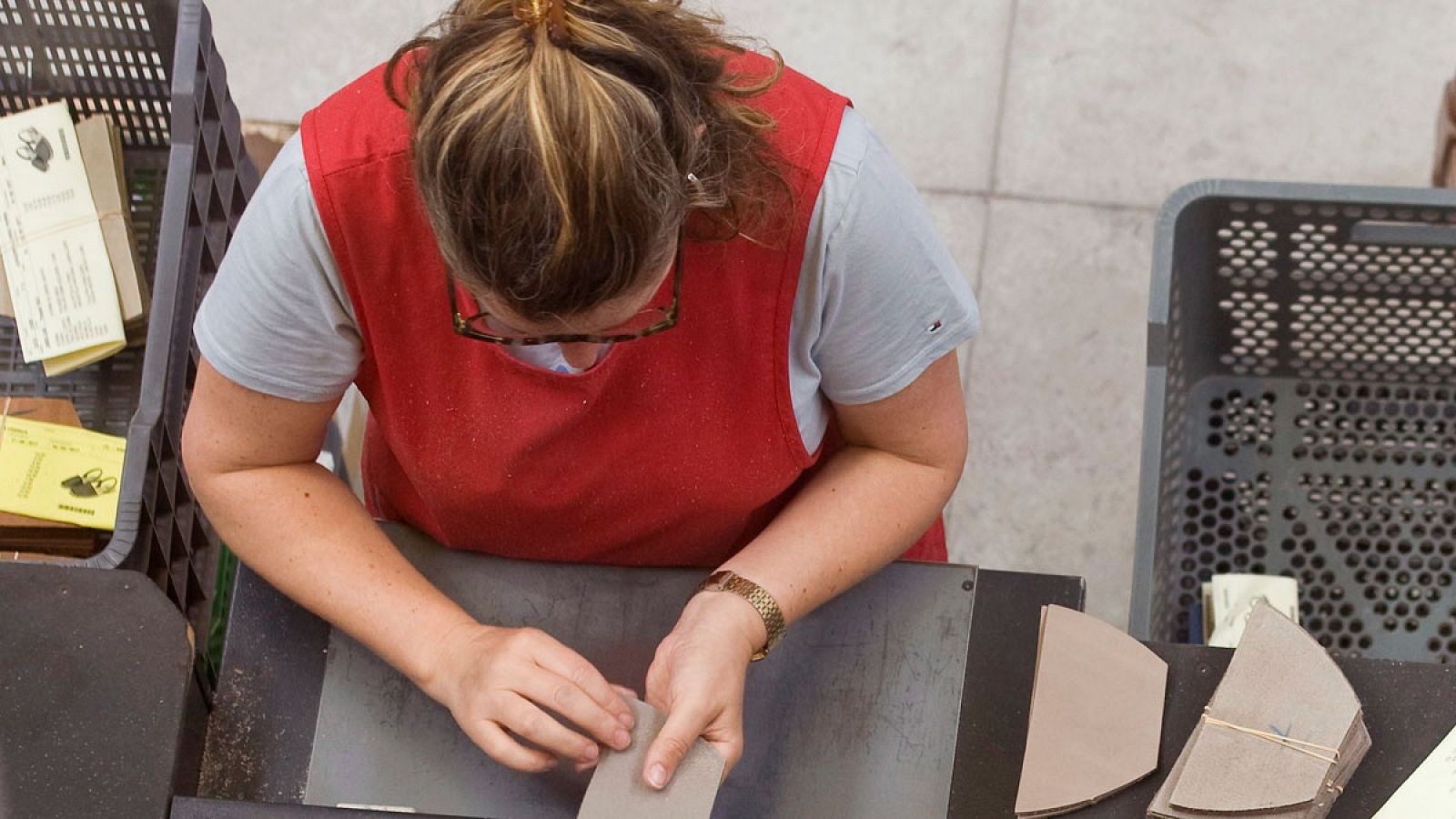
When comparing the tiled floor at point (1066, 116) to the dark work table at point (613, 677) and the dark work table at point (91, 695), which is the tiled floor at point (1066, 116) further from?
the dark work table at point (91, 695)

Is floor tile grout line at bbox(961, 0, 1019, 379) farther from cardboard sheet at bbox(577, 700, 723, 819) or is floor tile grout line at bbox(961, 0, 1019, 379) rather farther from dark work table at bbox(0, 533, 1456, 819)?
cardboard sheet at bbox(577, 700, 723, 819)

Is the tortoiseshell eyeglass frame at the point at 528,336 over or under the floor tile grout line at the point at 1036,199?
under

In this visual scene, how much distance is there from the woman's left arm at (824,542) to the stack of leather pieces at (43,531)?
2.61ft

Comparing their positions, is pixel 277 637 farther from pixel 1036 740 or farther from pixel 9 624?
pixel 1036 740

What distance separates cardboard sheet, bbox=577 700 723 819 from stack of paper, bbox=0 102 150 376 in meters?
0.96

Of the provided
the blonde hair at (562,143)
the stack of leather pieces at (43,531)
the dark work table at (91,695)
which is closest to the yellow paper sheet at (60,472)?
the stack of leather pieces at (43,531)

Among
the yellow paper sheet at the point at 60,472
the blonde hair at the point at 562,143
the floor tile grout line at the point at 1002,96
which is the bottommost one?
the yellow paper sheet at the point at 60,472

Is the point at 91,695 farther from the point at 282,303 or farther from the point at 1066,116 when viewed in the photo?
the point at 1066,116

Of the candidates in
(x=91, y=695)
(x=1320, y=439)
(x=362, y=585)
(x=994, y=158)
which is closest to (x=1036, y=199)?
(x=994, y=158)

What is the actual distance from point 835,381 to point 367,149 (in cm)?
42

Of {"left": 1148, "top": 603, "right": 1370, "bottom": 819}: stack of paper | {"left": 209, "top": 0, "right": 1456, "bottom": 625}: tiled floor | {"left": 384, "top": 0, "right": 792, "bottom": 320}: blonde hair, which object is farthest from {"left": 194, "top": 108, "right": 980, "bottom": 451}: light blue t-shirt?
{"left": 209, "top": 0, "right": 1456, "bottom": 625}: tiled floor

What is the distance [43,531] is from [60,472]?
71 mm

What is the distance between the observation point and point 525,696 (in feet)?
3.68

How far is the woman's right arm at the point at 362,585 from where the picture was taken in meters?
1.11
